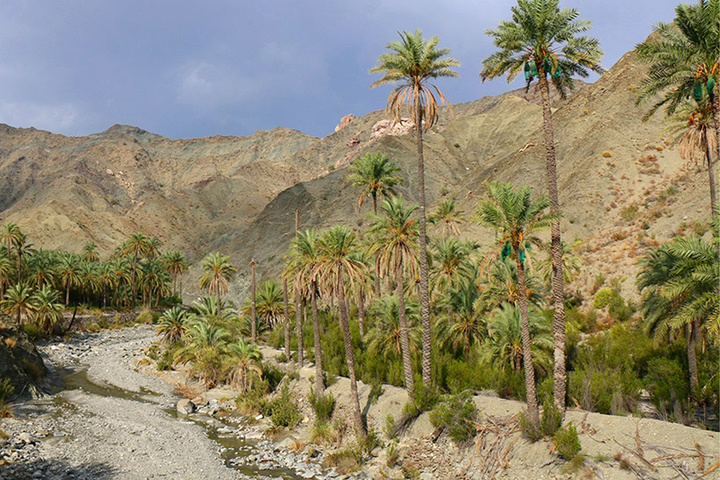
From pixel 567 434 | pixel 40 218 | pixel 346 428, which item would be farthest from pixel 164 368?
pixel 40 218

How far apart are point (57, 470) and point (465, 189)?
254 feet

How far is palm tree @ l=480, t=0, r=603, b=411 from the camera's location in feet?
61.9

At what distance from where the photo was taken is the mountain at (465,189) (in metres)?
50.7

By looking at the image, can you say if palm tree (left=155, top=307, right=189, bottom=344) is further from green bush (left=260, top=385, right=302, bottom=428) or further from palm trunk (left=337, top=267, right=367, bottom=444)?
palm trunk (left=337, top=267, right=367, bottom=444)

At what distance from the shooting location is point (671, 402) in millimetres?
20203

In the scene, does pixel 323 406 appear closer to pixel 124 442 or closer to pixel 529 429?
pixel 124 442

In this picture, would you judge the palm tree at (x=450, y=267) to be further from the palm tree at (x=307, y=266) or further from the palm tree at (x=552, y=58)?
the palm tree at (x=552, y=58)

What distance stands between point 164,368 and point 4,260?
27615 millimetres

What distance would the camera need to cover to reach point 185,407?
3056 centimetres

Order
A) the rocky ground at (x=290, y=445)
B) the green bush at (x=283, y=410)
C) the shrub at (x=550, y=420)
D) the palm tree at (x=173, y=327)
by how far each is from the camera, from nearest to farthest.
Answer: the rocky ground at (x=290, y=445) < the shrub at (x=550, y=420) < the green bush at (x=283, y=410) < the palm tree at (x=173, y=327)

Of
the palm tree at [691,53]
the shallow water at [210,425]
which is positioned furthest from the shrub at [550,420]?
the palm tree at [691,53]

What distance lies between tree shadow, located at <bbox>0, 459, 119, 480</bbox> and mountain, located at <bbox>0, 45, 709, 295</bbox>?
2186 cm

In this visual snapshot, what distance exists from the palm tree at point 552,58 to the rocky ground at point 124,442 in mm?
11255

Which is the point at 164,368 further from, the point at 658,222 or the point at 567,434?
the point at 658,222
